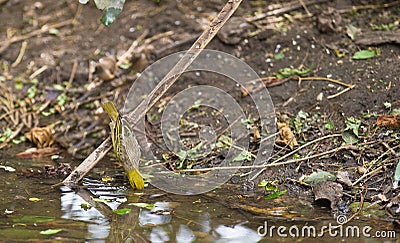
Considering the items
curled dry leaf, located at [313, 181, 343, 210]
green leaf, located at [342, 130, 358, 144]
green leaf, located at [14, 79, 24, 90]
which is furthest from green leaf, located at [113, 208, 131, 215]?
green leaf, located at [14, 79, 24, 90]

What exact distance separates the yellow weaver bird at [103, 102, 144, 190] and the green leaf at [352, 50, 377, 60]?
1494 mm

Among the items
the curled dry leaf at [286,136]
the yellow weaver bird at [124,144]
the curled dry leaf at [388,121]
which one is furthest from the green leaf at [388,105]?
the yellow weaver bird at [124,144]

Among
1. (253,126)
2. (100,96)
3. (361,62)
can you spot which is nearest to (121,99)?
(100,96)

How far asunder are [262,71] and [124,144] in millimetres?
1279

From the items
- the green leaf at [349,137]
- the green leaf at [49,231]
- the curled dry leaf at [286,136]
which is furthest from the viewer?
the curled dry leaf at [286,136]

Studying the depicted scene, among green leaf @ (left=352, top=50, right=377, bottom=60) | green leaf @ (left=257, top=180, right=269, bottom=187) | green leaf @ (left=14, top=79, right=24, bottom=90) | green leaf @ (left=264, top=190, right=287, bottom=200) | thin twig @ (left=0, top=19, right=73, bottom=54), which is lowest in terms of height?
green leaf @ (left=264, top=190, right=287, bottom=200)

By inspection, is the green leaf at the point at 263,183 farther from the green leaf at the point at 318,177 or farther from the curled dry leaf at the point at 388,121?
the curled dry leaf at the point at 388,121

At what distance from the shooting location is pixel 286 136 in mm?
2848

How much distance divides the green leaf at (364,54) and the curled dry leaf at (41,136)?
72.7 inches

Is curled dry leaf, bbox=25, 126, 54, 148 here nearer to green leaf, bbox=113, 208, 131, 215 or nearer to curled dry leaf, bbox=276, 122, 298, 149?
green leaf, bbox=113, 208, 131, 215

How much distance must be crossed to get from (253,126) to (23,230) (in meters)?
1.40

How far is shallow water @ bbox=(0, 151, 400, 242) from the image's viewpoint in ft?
6.58

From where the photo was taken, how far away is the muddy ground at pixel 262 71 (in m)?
2.62

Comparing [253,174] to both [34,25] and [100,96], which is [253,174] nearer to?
[100,96]
